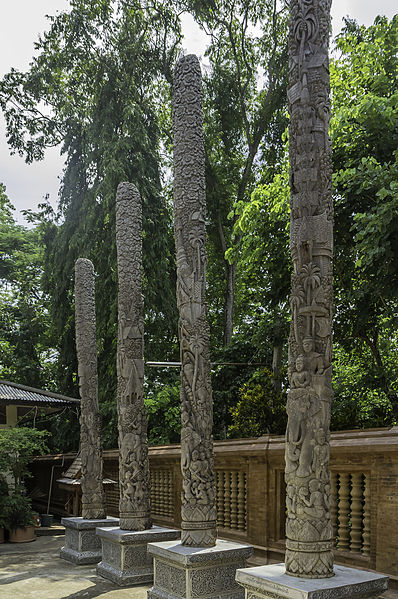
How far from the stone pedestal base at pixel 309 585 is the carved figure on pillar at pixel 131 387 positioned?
359cm

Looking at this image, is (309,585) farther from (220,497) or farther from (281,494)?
(220,497)

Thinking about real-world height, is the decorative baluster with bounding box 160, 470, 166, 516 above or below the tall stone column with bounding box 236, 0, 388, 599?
below

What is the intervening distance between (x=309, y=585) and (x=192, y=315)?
3149mm

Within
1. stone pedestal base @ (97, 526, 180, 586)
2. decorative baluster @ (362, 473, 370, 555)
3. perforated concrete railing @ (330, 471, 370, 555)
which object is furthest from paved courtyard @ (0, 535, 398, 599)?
perforated concrete railing @ (330, 471, 370, 555)

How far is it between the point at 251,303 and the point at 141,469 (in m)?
13.1

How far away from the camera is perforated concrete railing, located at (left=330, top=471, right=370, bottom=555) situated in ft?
17.6

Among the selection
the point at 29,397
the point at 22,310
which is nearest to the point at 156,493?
the point at 29,397

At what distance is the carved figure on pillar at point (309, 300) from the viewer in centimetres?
412

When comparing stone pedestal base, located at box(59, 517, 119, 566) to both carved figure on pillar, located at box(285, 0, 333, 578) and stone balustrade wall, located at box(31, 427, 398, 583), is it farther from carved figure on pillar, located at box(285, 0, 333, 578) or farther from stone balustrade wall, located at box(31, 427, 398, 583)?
carved figure on pillar, located at box(285, 0, 333, 578)

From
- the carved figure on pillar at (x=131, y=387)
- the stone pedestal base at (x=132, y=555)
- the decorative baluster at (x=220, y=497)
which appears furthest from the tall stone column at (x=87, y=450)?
the decorative baluster at (x=220, y=497)

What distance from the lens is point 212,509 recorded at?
6039mm

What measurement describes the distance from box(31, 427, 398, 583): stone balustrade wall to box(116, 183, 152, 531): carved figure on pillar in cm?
101

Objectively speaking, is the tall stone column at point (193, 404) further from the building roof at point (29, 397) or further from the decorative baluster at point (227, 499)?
the building roof at point (29, 397)

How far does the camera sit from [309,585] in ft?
12.4
